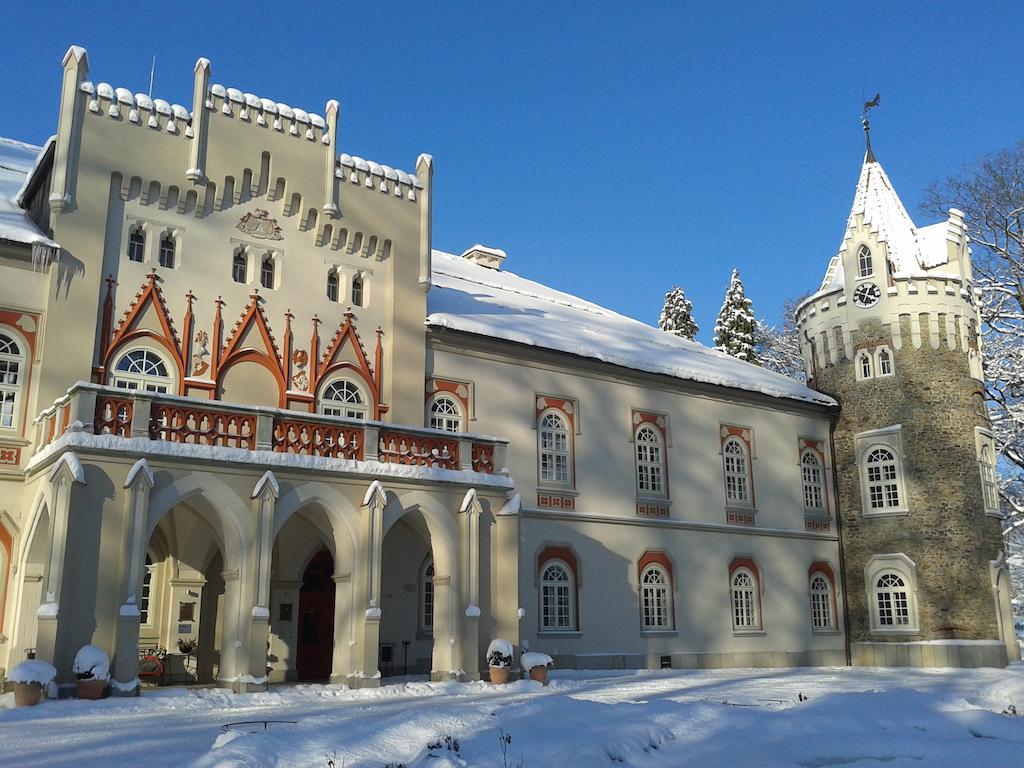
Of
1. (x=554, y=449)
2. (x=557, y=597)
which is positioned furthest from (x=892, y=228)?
(x=557, y=597)

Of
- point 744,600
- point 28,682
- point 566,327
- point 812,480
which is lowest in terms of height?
point 28,682

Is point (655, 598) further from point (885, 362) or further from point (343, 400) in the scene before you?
point (885, 362)

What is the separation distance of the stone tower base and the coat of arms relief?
2135 cm

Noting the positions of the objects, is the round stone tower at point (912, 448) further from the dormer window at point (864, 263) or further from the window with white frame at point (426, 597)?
the window with white frame at point (426, 597)

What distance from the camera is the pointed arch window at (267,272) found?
22116 mm

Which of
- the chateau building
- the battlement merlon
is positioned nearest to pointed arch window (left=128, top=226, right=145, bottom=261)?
the chateau building

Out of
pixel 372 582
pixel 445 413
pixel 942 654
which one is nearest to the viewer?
pixel 372 582

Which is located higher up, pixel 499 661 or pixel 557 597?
pixel 557 597

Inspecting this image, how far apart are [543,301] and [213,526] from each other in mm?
17480

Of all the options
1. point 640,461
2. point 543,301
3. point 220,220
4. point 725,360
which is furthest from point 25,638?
point 725,360

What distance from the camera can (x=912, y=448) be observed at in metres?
30.7

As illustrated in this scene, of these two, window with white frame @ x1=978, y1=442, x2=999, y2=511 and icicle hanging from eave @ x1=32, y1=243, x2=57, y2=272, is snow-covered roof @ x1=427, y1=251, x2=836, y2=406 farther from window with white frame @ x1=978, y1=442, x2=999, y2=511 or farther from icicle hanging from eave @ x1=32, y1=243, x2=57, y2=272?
icicle hanging from eave @ x1=32, y1=243, x2=57, y2=272

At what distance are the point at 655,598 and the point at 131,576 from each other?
1515 centimetres

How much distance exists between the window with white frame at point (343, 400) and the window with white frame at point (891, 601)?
58.1 feet
